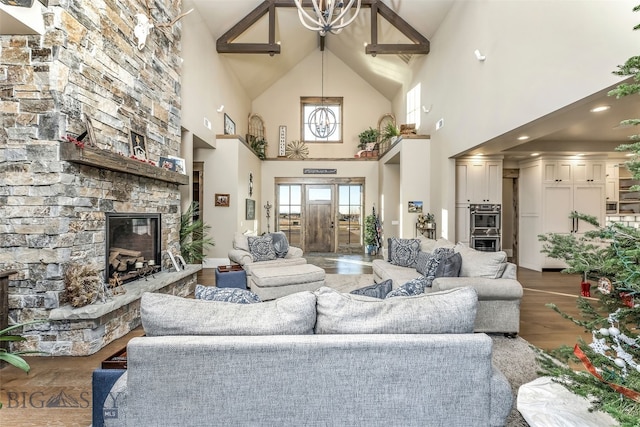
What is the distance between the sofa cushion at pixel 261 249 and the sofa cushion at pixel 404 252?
188 cm

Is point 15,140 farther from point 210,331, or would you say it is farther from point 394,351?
point 394,351

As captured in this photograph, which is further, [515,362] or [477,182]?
[477,182]

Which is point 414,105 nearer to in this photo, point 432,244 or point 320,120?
point 320,120

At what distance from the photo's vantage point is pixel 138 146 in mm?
3707

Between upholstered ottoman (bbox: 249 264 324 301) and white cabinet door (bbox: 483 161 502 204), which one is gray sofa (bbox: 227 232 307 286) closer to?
upholstered ottoman (bbox: 249 264 324 301)

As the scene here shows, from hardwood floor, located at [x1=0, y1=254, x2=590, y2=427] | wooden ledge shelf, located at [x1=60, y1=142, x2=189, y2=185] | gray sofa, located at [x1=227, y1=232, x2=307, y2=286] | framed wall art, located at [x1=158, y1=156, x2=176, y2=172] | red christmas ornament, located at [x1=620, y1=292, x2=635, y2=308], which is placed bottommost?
hardwood floor, located at [x1=0, y1=254, x2=590, y2=427]

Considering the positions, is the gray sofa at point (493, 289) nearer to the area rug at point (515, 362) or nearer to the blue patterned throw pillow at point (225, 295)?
the area rug at point (515, 362)

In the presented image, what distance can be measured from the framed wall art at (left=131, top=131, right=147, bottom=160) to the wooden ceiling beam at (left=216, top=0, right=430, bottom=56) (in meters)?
3.66

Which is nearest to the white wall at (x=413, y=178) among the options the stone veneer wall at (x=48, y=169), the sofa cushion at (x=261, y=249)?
the sofa cushion at (x=261, y=249)

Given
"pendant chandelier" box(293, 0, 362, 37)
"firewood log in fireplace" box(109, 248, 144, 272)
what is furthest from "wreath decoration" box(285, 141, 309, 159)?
"firewood log in fireplace" box(109, 248, 144, 272)

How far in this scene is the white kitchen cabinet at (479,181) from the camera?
633cm

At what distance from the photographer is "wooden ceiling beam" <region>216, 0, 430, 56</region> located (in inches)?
252

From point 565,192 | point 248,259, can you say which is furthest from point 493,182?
point 248,259

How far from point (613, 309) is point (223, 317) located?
1.71m
